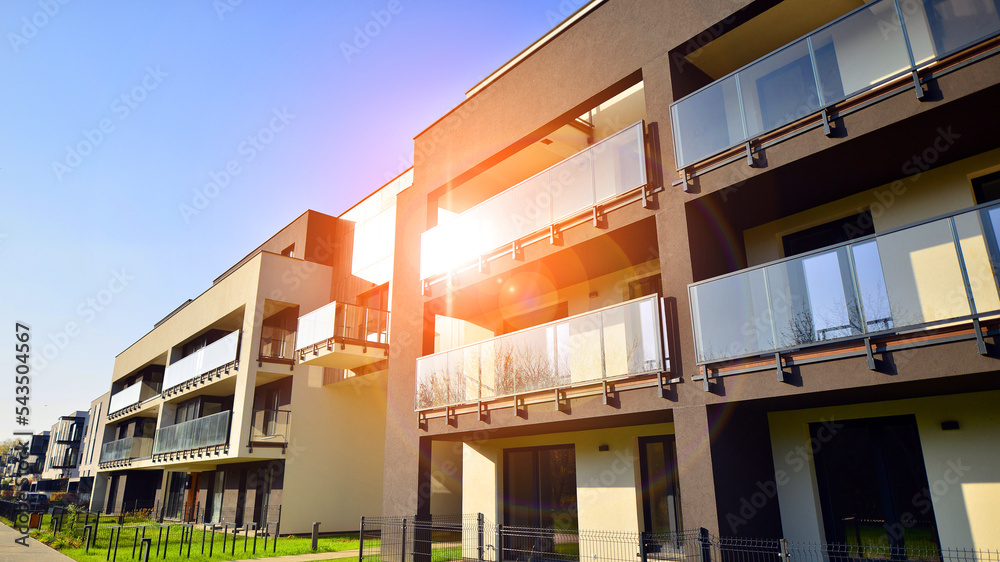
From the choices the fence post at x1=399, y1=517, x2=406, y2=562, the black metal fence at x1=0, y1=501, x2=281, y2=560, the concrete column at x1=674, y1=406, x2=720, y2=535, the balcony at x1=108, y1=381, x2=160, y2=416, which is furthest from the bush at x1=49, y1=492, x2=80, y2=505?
the concrete column at x1=674, y1=406, x2=720, y2=535

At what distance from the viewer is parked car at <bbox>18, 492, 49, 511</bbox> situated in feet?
98.3

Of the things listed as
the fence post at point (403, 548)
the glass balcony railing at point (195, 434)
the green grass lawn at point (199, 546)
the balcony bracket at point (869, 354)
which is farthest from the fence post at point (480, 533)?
the glass balcony railing at point (195, 434)

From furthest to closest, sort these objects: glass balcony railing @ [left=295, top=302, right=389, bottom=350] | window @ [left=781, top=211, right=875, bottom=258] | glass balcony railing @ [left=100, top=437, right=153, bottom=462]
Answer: glass balcony railing @ [left=100, top=437, right=153, bottom=462], glass balcony railing @ [left=295, top=302, right=389, bottom=350], window @ [left=781, top=211, right=875, bottom=258]

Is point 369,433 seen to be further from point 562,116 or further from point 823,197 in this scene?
point 823,197

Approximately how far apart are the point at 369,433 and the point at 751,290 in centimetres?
1886

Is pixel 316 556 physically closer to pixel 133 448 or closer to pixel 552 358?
pixel 552 358

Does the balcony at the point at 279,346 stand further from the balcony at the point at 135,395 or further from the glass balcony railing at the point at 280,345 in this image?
the balcony at the point at 135,395

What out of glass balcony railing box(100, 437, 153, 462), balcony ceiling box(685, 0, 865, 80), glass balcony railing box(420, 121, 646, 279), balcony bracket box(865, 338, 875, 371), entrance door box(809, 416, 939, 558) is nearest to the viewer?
balcony bracket box(865, 338, 875, 371)

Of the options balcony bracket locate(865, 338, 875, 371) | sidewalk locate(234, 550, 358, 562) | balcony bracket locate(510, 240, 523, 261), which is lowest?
sidewalk locate(234, 550, 358, 562)

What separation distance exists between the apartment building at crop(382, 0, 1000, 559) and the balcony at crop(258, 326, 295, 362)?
34.9 ft

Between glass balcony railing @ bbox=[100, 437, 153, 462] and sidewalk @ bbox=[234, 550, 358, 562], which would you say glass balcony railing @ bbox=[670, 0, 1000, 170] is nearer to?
sidewalk @ bbox=[234, 550, 358, 562]

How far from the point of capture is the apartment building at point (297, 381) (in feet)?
71.7

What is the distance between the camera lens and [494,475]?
1537 cm

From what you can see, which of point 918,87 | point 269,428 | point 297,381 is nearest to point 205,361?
point 269,428
